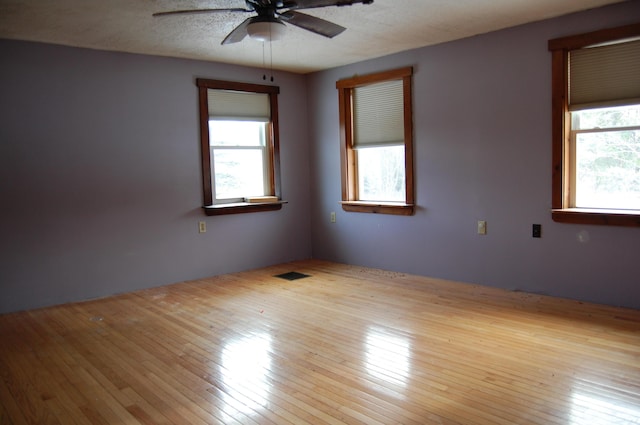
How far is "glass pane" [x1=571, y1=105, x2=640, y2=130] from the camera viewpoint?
3.89 meters

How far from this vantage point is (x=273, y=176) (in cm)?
612

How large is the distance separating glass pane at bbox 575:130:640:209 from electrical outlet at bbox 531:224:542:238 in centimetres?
36

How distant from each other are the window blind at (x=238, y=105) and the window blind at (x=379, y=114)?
1.10 m

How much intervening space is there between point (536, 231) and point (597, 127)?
987 millimetres

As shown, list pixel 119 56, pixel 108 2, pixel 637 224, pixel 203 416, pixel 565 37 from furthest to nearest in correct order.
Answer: pixel 119 56 < pixel 565 37 < pixel 637 224 < pixel 108 2 < pixel 203 416

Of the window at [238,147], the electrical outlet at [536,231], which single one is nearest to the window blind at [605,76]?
the electrical outlet at [536,231]

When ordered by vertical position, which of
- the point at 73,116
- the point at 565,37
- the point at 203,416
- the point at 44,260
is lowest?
the point at 203,416

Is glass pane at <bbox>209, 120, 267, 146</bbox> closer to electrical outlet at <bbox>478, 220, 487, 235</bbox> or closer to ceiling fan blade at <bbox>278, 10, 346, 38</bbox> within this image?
ceiling fan blade at <bbox>278, 10, 346, 38</bbox>

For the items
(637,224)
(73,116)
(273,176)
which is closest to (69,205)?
(73,116)

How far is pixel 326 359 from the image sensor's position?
3119 millimetres

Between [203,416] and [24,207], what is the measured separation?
298cm

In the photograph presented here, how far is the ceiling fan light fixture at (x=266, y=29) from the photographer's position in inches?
123

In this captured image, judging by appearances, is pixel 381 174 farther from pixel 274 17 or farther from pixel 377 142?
pixel 274 17

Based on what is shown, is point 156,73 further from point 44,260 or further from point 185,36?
point 44,260
